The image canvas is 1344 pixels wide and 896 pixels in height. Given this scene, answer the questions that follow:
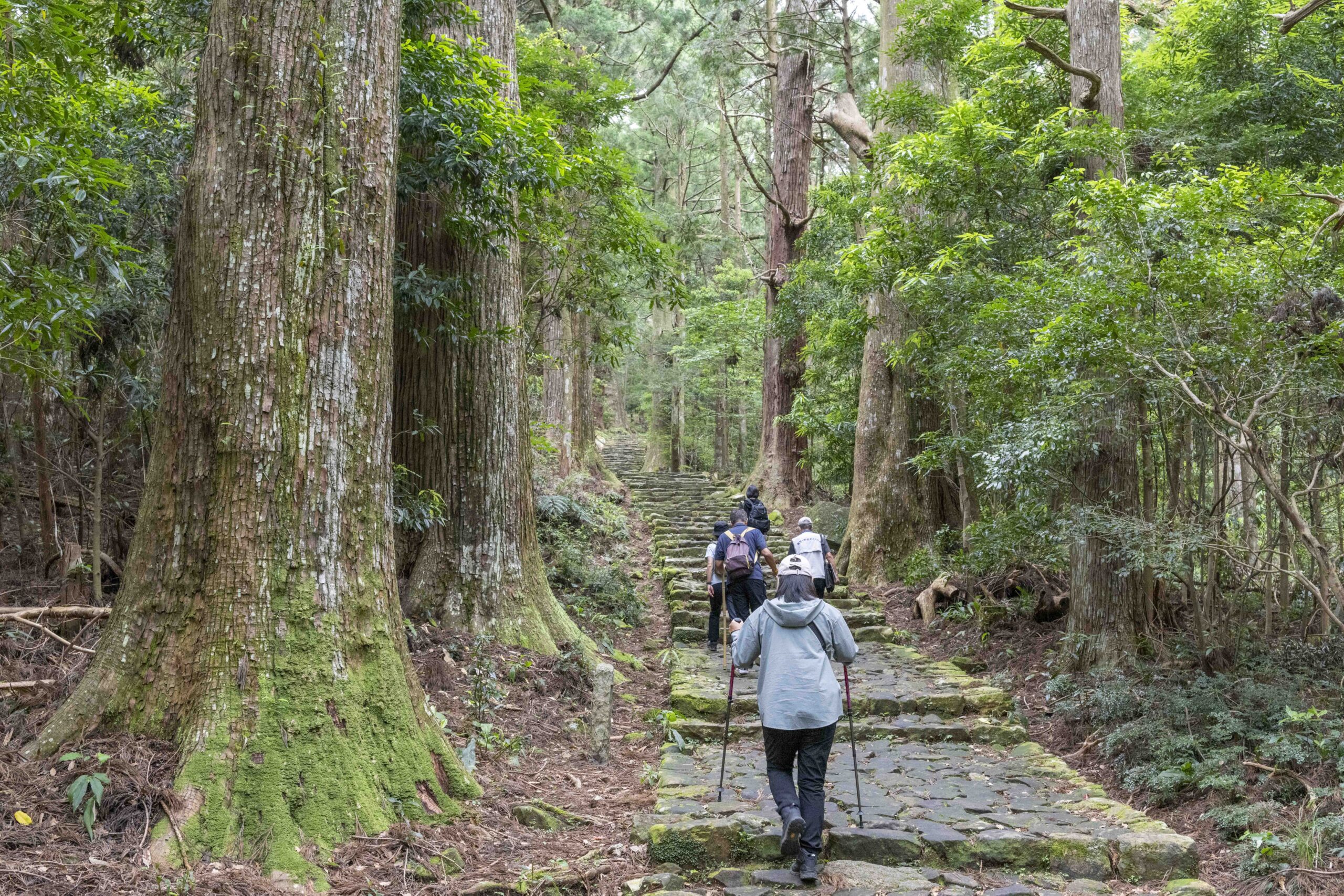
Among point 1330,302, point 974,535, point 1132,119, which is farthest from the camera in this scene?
point 1132,119

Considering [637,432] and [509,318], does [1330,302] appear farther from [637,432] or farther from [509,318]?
[637,432]

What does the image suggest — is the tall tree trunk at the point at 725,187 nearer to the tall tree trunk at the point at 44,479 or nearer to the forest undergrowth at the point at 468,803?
the forest undergrowth at the point at 468,803

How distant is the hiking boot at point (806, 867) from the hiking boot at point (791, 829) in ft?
0.21

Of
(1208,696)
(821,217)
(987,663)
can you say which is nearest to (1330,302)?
(1208,696)

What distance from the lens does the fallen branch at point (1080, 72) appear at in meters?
8.52

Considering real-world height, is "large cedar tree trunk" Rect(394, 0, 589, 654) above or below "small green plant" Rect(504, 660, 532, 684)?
above

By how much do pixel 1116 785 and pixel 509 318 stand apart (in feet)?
20.4

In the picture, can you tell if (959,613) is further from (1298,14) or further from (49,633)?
(49,633)

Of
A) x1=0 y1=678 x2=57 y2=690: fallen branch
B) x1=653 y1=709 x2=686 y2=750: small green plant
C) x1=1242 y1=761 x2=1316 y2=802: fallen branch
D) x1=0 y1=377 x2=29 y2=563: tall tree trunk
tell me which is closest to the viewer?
x1=0 y1=678 x2=57 y2=690: fallen branch

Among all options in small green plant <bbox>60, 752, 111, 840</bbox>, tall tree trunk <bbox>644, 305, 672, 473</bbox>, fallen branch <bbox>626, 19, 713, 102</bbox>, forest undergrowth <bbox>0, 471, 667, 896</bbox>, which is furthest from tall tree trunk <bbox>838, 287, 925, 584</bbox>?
tall tree trunk <bbox>644, 305, 672, 473</bbox>

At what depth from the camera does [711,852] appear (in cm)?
521

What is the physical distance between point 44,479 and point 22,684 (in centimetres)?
289

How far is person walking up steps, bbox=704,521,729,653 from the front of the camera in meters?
10.5

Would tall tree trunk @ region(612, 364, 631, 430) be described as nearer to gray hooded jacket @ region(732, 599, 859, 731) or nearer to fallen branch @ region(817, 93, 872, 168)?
fallen branch @ region(817, 93, 872, 168)
